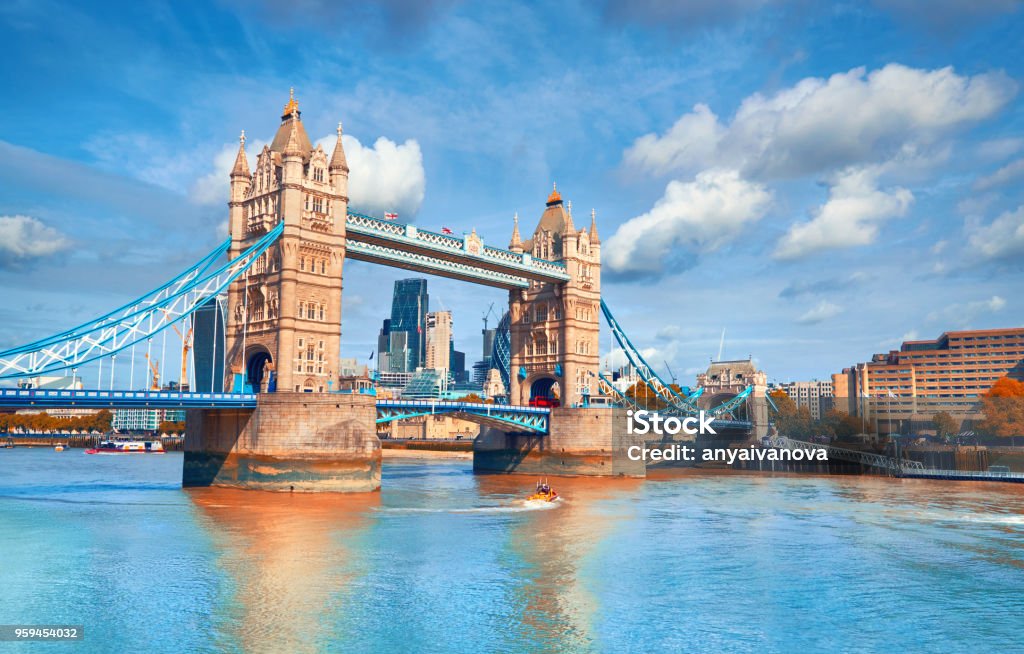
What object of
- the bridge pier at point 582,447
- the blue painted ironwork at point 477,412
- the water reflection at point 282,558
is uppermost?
the blue painted ironwork at point 477,412

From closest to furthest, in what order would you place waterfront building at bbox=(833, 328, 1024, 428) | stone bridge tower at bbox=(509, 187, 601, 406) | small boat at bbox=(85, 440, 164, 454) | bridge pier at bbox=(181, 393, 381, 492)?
bridge pier at bbox=(181, 393, 381, 492)
stone bridge tower at bbox=(509, 187, 601, 406)
small boat at bbox=(85, 440, 164, 454)
waterfront building at bbox=(833, 328, 1024, 428)

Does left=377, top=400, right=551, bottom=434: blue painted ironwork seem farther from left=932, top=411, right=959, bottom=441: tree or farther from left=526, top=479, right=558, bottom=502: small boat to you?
left=932, top=411, right=959, bottom=441: tree

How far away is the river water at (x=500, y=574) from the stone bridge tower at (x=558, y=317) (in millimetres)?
31045

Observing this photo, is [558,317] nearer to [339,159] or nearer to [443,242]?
[443,242]

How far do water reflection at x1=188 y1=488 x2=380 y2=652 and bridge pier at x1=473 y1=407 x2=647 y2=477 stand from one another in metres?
28.1

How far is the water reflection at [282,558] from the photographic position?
2405 centimetres

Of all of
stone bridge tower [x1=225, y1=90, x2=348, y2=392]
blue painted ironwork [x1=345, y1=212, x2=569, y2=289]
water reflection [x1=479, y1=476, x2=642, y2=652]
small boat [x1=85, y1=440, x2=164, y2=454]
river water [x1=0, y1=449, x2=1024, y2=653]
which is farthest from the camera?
small boat [x1=85, y1=440, x2=164, y2=454]

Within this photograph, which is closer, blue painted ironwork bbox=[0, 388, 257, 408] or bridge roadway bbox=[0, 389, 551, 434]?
blue painted ironwork bbox=[0, 388, 257, 408]

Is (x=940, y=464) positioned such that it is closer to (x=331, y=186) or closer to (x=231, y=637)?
(x=331, y=186)

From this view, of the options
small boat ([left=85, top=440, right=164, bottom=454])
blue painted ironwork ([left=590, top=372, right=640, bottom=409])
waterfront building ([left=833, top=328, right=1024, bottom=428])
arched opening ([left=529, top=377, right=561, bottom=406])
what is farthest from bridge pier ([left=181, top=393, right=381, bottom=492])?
waterfront building ([left=833, top=328, right=1024, bottom=428])

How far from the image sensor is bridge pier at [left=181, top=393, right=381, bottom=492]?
185ft

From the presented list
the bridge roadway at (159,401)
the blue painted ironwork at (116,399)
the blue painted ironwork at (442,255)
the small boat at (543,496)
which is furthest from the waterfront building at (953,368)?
the blue painted ironwork at (116,399)

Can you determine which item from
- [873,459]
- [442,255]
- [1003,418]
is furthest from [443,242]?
[1003,418]

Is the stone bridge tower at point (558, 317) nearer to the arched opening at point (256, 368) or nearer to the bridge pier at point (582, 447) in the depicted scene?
the bridge pier at point (582, 447)
